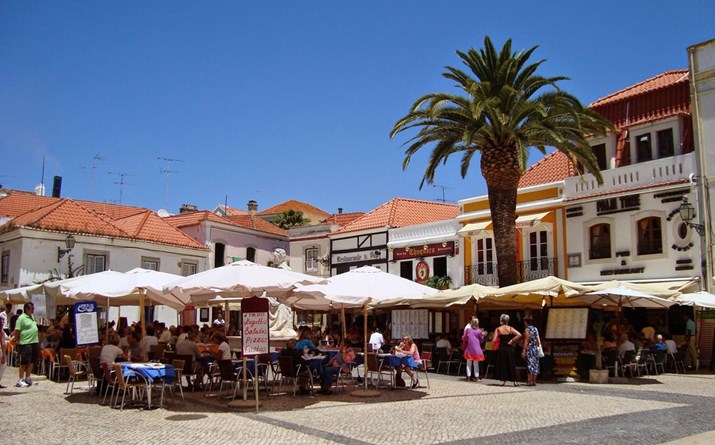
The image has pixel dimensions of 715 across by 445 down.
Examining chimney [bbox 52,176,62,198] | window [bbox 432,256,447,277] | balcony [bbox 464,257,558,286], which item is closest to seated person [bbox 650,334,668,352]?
balcony [bbox 464,257,558,286]

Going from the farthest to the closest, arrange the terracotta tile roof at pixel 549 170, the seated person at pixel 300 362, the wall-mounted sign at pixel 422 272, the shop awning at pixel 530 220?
the wall-mounted sign at pixel 422 272
the terracotta tile roof at pixel 549 170
the shop awning at pixel 530 220
the seated person at pixel 300 362

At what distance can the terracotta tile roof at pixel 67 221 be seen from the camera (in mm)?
31370

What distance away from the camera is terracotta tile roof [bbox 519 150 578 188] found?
3041 centimetres

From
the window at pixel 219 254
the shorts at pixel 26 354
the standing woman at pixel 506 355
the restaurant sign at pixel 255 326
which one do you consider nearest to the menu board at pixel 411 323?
the standing woman at pixel 506 355

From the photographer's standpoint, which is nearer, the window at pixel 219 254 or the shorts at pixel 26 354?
the shorts at pixel 26 354

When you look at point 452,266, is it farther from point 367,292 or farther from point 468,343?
point 367,292

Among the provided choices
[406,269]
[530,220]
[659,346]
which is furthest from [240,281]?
[406,269]

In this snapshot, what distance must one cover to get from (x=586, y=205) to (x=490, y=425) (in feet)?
58.8

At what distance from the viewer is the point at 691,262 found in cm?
2375

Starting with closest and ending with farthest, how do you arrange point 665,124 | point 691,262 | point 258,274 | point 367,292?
1. point 258,274
2. point 367,292
3. point 691,262
4. point 665,124

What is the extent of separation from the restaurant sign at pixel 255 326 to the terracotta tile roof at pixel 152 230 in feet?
78.6

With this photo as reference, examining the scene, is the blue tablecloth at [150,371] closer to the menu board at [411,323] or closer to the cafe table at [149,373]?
the cafe table at [149,373]

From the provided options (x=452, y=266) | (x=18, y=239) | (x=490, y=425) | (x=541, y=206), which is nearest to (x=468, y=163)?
(x=541, y=206)

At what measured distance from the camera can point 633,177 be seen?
25.7 m
